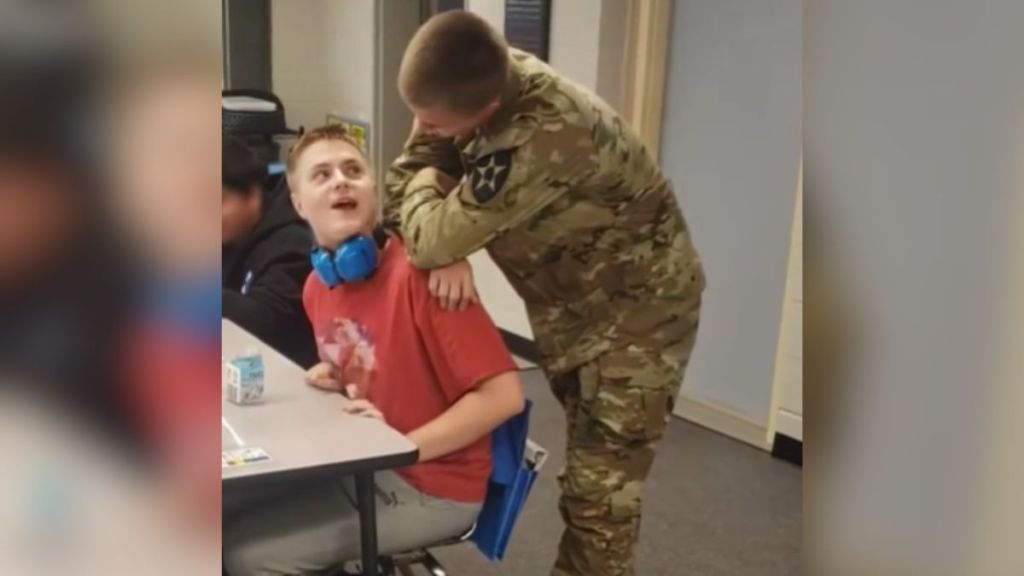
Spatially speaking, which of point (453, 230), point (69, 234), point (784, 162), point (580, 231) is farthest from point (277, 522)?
point (784, 162)

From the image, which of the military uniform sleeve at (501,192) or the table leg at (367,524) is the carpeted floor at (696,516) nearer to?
the table leg at (367,524)

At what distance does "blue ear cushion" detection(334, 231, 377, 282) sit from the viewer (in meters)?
1.42

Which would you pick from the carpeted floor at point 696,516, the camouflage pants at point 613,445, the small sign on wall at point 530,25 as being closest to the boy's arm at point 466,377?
the camouflage pants at point 613,445

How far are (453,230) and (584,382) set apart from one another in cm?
37

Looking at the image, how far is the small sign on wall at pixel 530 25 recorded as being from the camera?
3.24 m

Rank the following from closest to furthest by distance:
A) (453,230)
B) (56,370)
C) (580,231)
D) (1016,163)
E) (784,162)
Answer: (56,370) → (1016,163) → (453,230) → (580,231) → (784,162)

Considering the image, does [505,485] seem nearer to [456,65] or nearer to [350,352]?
[350,352]

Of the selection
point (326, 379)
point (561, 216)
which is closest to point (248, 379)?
point (326, 379)

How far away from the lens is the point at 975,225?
0.35m

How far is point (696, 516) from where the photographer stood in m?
2.47

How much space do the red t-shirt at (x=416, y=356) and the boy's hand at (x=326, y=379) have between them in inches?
0.5

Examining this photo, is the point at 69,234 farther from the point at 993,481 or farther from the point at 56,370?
the point at 993,481

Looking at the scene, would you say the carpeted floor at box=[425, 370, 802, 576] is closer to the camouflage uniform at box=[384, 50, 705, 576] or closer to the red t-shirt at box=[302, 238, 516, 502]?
the camouflage uniform at box=[384, 50, 705, 576]

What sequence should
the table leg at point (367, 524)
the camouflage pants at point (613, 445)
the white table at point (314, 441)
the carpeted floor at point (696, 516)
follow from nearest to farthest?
1. the white table at point (314, 441)
2. the table leg at point (367, 524)
3. the camouflage pants at point (613, 445)
4. the carpeted floor at point (696, 516)
